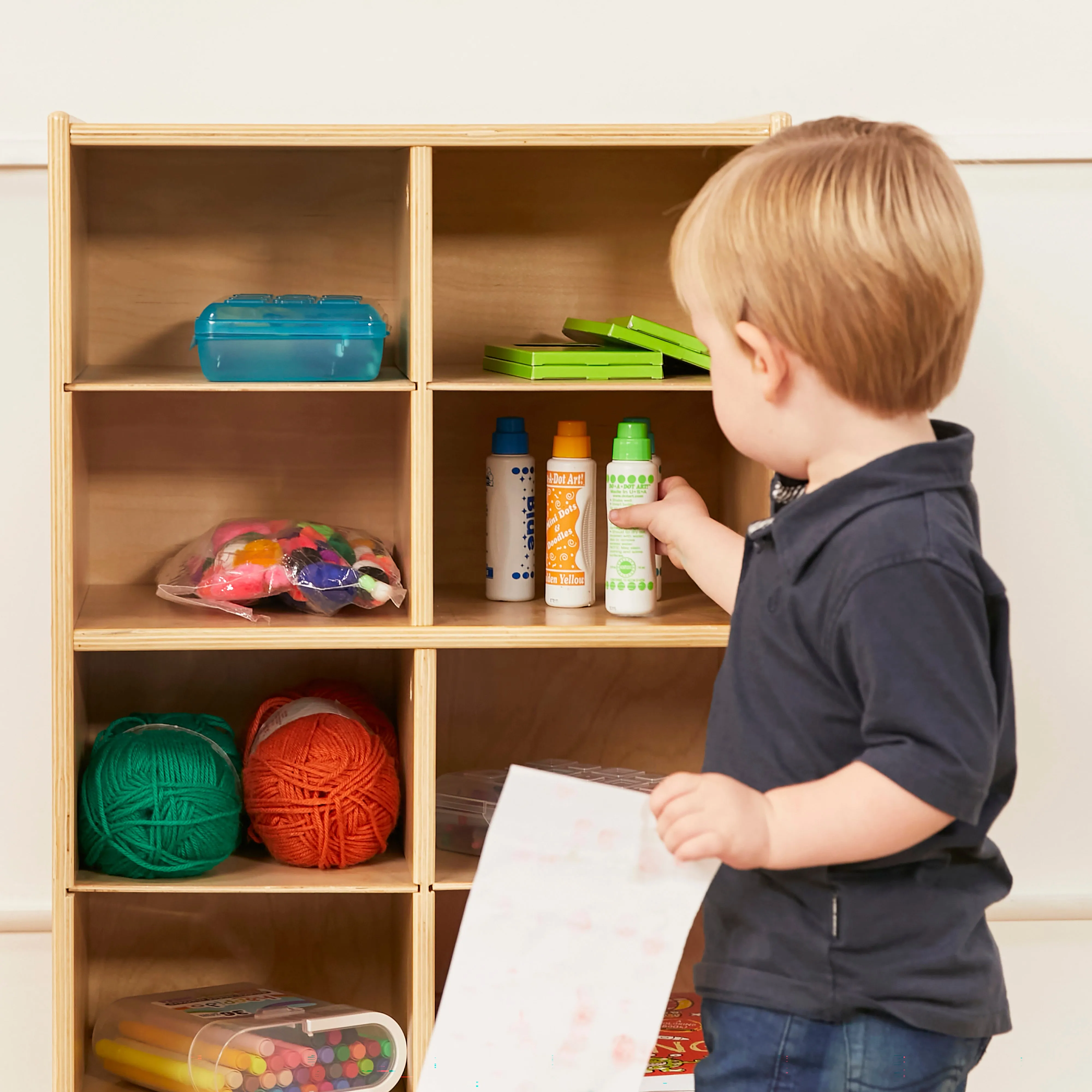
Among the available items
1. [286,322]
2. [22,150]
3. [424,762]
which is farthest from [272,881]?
[22,150]

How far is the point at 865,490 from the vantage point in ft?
2.58

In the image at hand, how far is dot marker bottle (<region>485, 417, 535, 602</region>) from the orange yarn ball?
22 cm

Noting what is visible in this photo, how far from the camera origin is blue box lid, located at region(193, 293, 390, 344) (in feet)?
4.03

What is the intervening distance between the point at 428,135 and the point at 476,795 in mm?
703

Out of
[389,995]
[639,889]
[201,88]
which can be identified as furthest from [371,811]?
[201,88]

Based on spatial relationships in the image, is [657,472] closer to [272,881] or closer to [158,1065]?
[272,881]

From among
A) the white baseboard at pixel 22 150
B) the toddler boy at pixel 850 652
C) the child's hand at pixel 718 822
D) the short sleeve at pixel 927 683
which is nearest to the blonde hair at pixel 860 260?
the toddler boy at pixel 850 652

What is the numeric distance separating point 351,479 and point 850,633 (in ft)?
2.85

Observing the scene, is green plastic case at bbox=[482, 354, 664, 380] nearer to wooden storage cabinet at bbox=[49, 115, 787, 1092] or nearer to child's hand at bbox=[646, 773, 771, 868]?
wooden storage cabinet at bbox=[49, 115, 787, 1092]

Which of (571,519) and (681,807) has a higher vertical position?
(571,519)

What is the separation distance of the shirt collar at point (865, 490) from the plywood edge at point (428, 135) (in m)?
0.51

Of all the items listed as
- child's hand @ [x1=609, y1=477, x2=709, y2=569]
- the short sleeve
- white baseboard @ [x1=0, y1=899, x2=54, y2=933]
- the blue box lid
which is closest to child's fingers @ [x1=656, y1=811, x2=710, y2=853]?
the short sleeve

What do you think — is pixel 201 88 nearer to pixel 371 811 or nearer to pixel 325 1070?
pixel 371 811

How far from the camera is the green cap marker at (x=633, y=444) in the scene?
4.11 ft
